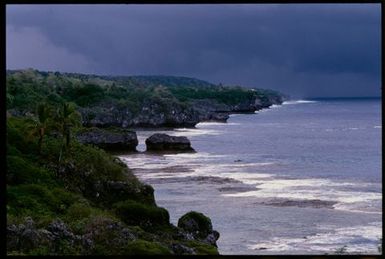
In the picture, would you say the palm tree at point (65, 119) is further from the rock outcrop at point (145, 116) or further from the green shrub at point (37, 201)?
the rock outcrop at point (145, 116)

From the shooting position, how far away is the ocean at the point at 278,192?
18453 mm

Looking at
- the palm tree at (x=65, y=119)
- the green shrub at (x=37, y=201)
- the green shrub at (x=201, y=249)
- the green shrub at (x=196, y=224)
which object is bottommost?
the green shrub at (x=201, y=249)

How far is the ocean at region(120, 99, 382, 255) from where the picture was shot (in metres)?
18.5

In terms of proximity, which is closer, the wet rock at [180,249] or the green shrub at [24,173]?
the wet rock at [180,249]

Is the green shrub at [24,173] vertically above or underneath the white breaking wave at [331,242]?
above

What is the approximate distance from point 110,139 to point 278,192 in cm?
1956

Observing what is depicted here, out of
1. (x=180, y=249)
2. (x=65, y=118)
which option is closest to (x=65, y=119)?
(x=65, y=118)

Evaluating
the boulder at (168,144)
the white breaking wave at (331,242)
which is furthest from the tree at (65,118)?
the boulder at (168,144)

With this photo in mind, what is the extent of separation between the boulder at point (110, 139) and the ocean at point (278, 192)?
2587 mm

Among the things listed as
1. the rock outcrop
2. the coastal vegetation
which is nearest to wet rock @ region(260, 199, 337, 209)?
the coastal vegetation

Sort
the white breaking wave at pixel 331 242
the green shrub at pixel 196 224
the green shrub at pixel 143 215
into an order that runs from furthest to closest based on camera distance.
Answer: the white breaking wave at pixel 331 242, the green shrub at pixel 196 224, the green shrub at pixel 143 215

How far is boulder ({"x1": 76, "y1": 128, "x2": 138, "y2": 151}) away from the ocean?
8.49ft

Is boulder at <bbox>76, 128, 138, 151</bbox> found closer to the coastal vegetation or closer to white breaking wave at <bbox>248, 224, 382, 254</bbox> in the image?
the coastal vegetation

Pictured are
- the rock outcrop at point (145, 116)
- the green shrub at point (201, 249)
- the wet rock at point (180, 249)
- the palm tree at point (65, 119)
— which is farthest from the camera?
the rock outcrop at point (145, 116)
